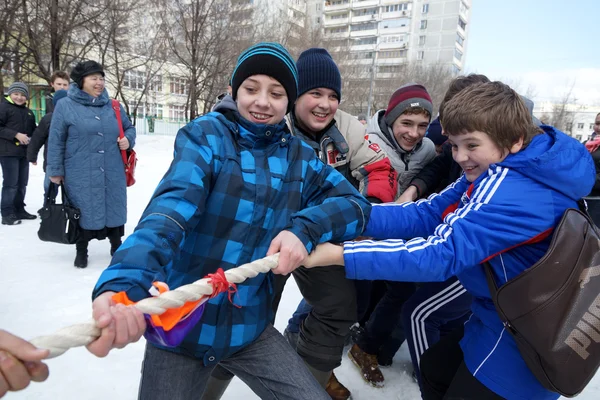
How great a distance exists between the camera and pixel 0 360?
696 mm

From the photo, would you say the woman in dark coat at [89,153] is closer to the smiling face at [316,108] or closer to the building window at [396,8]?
the smiling face at [316,108]

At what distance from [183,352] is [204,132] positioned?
31.2 inches

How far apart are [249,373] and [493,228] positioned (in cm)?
107

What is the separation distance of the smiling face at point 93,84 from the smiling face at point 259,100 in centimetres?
295

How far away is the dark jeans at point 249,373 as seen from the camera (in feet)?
4.30

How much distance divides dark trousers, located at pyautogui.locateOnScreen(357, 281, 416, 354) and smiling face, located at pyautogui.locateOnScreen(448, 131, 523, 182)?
119cm

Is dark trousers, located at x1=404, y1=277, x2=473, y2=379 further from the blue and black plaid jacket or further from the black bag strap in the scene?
the black bag strap

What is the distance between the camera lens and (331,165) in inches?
84.2

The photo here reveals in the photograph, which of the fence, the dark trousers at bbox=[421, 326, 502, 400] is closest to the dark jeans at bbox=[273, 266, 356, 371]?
the dark trousers at bbox=[421, 326, 502, 400]

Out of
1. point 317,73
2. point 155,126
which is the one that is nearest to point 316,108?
point 317,73

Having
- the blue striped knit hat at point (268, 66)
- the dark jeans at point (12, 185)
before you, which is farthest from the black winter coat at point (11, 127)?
the blue striped knit hat at point (268, 66)

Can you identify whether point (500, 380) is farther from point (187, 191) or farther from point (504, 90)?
point (187, 191)

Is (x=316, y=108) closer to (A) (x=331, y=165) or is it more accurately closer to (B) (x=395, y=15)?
(A) (x=331, y=165)

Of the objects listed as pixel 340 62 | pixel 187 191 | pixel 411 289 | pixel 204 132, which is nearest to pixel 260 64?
pixel 204 132
